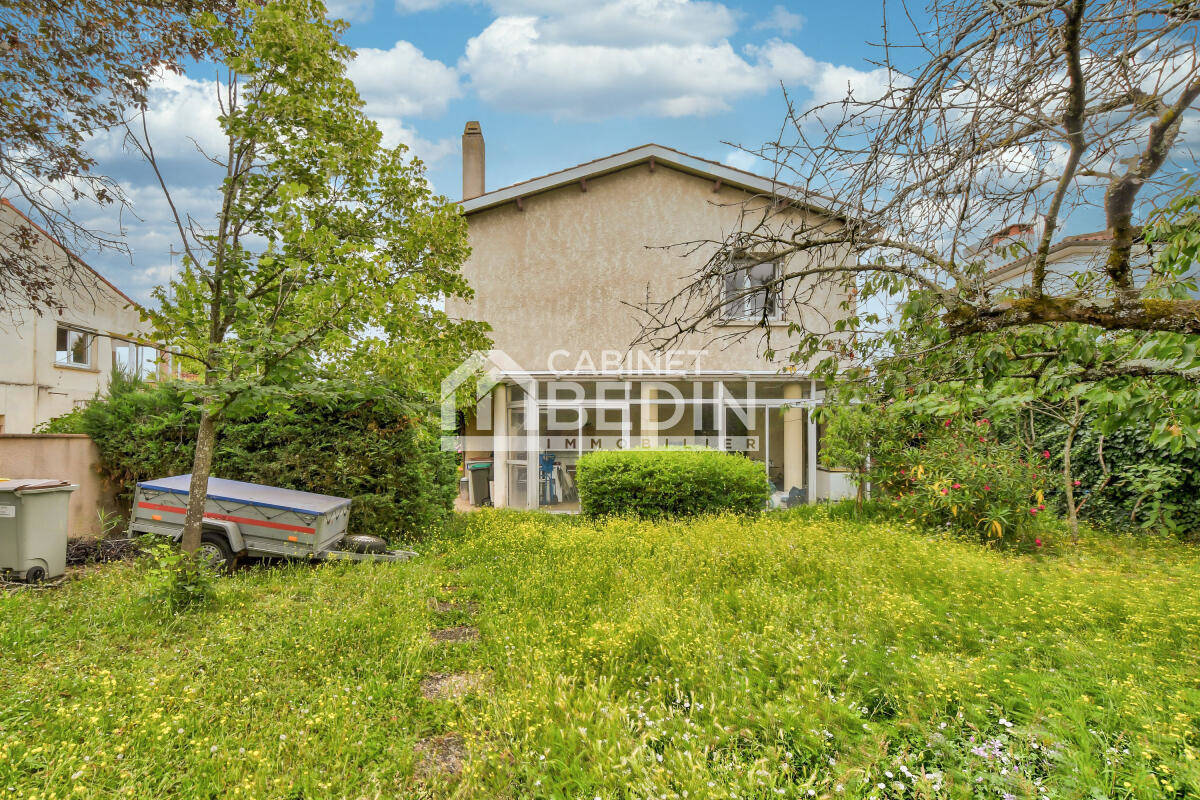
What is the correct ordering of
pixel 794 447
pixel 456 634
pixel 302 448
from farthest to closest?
1. pixel 794 447
2. pixel 302 448
3. pixel 456 634

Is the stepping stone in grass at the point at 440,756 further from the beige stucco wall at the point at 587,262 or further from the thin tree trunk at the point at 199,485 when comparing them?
the beige stucco wall at the point at 587,262

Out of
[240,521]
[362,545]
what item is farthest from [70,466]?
[362,545]

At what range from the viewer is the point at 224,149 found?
5.66 m

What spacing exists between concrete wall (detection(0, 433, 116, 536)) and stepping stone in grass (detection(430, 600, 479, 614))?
608cm

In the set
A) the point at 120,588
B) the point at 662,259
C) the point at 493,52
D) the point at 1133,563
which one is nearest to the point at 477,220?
the point at 662,259

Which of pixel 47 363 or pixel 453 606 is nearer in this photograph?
pixel 453 606

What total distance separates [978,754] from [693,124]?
3675 mm

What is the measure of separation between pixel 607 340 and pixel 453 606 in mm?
8722

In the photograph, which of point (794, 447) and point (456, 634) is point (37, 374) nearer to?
point (456, 634)

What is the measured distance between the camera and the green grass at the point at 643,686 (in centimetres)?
256

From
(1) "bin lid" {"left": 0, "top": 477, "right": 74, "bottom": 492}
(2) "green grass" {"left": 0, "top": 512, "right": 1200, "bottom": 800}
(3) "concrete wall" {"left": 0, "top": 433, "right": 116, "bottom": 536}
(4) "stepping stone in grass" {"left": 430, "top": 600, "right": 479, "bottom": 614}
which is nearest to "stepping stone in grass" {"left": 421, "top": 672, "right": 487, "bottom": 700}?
(2) "green grass" {"left": 0, "top": 512, "right": 1200, "bottom": 800}

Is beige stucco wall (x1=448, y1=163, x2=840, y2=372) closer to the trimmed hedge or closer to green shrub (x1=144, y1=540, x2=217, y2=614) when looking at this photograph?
the trimmed hedge

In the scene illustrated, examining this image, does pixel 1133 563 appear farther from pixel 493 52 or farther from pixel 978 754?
pixel 493 52

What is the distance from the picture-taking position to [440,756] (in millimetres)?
3051
